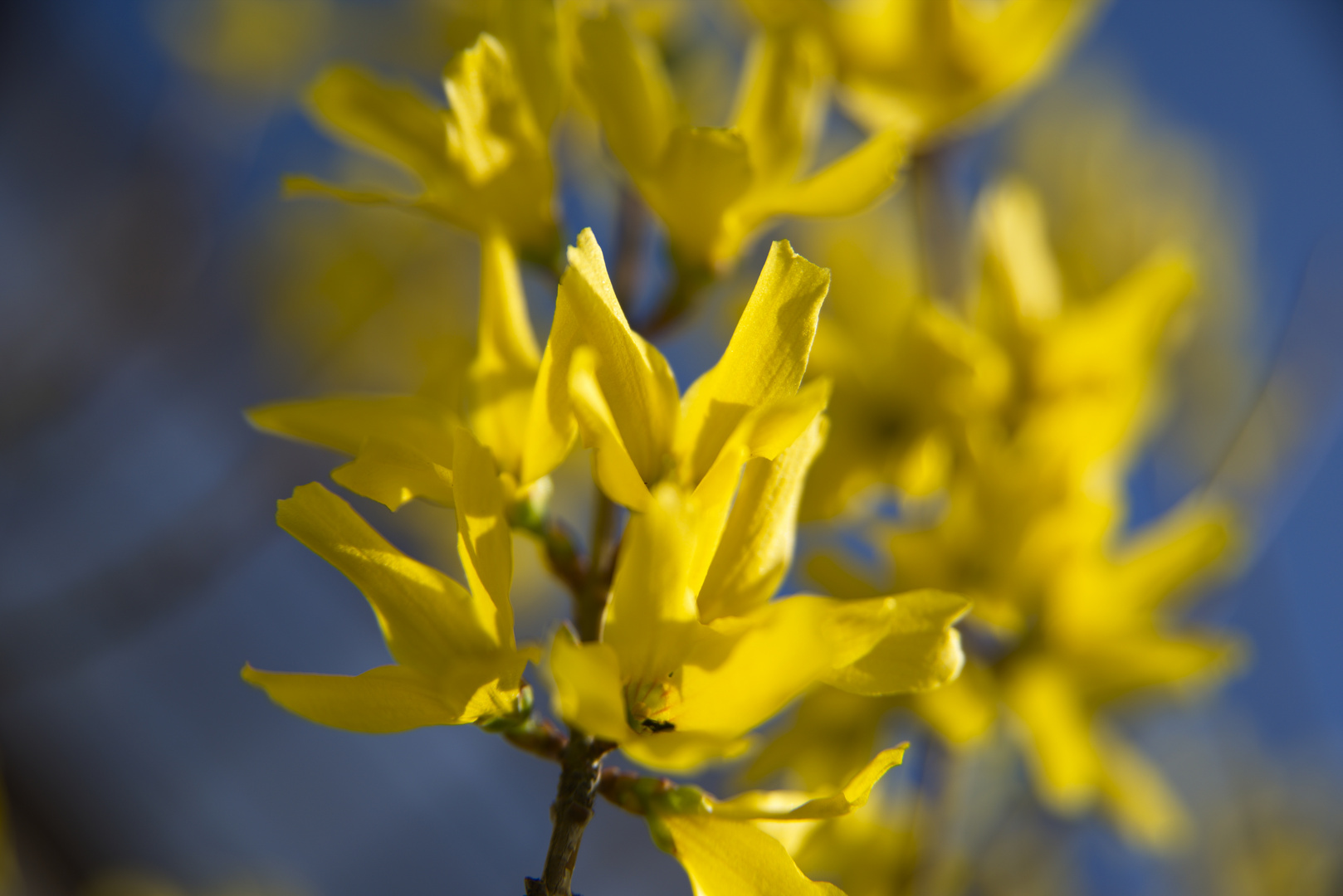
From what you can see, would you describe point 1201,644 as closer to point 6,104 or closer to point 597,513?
point 597,513

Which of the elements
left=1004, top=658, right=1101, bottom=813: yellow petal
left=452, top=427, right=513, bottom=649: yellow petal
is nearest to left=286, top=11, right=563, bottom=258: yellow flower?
left=452, top=427, right=513, bottom=649: yellow petal

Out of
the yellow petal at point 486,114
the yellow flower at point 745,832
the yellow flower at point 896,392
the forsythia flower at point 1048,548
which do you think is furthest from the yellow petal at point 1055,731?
the yellow petal at point 486,114

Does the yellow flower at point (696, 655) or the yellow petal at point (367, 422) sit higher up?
the yellow petal at point (367, 422)

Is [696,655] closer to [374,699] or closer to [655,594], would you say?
[655,594]

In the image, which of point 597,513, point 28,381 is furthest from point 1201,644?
point 28,381

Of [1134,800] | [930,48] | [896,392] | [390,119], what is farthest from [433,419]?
[1134,800]

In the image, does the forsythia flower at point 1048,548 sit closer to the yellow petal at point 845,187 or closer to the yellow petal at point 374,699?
the yellow petal at point 845,187
